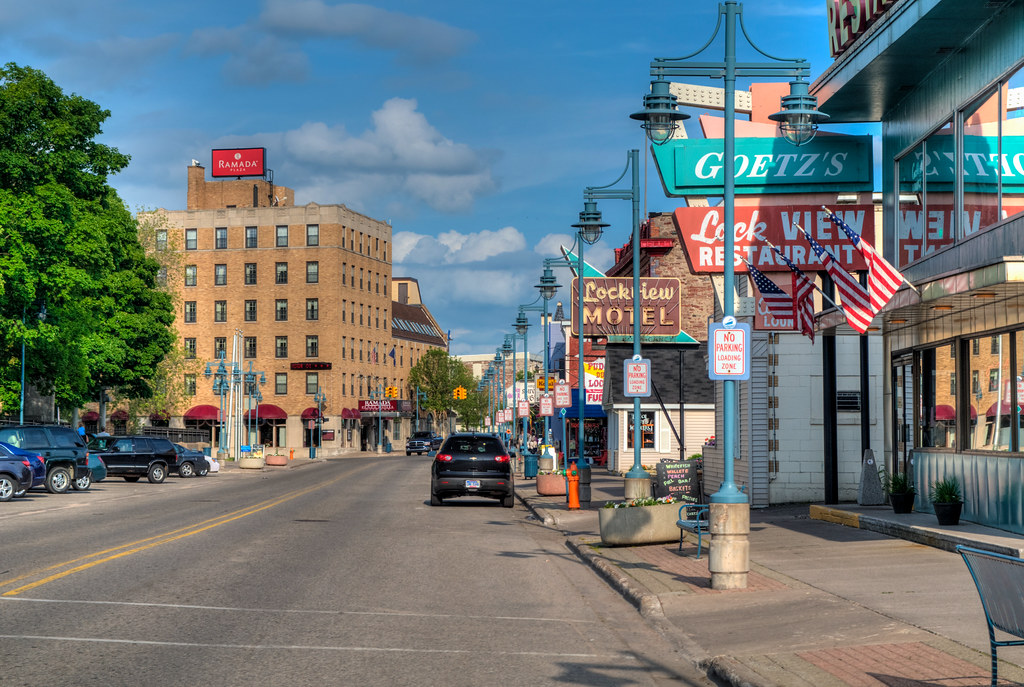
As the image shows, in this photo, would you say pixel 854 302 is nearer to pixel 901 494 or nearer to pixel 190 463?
pixel 901 494

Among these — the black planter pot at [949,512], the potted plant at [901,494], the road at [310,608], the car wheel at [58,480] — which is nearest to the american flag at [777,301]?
the potted plant at [901,494]

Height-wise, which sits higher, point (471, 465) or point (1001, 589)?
point (1001, 589)

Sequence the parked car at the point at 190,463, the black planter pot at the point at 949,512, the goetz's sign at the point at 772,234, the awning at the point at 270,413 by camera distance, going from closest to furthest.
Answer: the black planter pot at the point at 949,512 → the goetz's sign at the point at 772,234 → the parked car at the point at 190,463 → the awning at the point at 270,413

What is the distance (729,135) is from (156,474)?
35.3m

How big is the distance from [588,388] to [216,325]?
198ft

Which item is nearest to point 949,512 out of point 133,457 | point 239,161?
point 133,457

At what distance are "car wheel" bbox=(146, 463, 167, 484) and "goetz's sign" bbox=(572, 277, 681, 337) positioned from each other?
17286mm

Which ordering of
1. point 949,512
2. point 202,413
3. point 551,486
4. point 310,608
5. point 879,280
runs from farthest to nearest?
point 202,413 < point 551,486 < point 879,280 < point 949,512 < point 310,608

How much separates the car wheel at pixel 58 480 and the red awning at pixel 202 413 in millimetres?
70241

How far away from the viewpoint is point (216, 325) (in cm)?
10631

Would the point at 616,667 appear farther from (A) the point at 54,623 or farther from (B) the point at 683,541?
(B) the point at 683,541

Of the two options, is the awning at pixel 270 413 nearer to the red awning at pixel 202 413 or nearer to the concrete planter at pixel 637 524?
the red awning at pixel 202 413

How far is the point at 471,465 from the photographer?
2859 centimetres

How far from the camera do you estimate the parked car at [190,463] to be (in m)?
50.0
